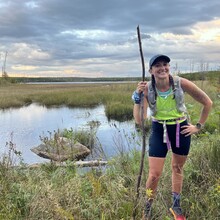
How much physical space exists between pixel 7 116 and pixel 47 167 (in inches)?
550

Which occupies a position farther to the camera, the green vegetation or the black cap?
the green vegetation

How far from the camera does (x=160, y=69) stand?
3.40 metres

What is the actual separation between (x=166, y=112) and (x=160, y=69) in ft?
1.42

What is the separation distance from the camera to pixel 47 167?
6.33 metres

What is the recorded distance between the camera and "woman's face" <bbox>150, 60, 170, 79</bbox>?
3.39 meters

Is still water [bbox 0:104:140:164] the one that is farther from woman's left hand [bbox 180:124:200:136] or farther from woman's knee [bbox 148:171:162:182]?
woman's left hand [bbox 180:124:200:136]

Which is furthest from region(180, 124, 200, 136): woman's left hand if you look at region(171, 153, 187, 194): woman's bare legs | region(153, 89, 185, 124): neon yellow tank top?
region(171, 153, 187, 194): woman's bare legs

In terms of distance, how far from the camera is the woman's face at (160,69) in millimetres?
3395

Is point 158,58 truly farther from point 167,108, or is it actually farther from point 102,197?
point 102,197

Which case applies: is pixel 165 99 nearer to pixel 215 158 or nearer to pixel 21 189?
pixel 215 158

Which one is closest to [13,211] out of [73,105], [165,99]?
[165,99]

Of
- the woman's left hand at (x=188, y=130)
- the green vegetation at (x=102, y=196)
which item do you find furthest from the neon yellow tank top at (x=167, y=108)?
the green vegetation at (x=102, y=196)

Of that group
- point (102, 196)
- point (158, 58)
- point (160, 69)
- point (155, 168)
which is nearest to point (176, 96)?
point (160, 69)

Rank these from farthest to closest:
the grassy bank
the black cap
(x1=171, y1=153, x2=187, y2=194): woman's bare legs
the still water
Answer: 1. the still water
2. (x1=171, y1=153, x2=187, y2=194): woman's bare legs
3. the grassy bank
4. the black cap
